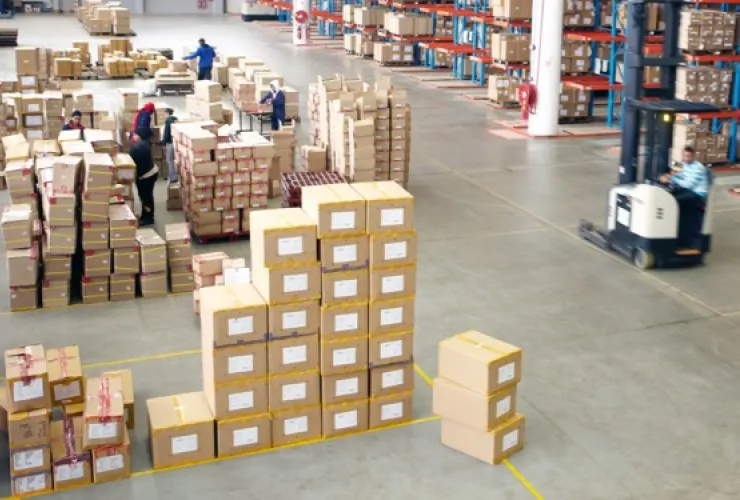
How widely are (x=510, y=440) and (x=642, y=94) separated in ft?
21.3

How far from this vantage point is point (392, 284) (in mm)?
7184

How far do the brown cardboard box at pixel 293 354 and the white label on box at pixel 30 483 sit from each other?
180cm

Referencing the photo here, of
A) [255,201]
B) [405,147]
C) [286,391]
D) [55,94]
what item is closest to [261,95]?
[55,94]

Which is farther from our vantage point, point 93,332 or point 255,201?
point 255,201

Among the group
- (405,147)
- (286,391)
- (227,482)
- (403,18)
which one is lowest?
(227,482)

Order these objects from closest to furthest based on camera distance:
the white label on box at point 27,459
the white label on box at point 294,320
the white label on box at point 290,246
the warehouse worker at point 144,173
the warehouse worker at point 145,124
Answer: the white label on box at point 27,459 < the white label on box at point 290,246 < the white label on box at point 294,320 < the warehouse worker at point 144,173 < the warehouse worker at point 145,124

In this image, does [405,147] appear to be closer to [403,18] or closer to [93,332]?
[93,332]

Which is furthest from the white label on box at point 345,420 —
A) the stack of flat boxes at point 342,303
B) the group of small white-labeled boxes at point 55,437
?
the group of small white-labeled boxes at point 55,437

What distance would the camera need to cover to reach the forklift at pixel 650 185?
1111 cm

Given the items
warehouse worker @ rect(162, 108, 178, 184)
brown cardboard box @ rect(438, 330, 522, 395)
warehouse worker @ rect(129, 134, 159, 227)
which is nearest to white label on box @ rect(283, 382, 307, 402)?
brown cardboard box @ rect(438, 330, 522, 395)

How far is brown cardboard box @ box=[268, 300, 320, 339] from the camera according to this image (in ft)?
22.7

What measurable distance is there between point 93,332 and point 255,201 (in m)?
3.56

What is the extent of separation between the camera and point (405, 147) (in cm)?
1473

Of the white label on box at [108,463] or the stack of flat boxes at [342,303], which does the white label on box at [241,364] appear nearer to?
the stack of flat boxes at [342,303]
